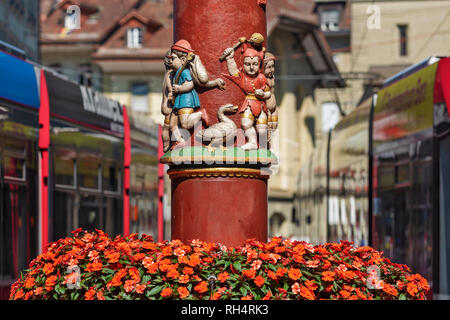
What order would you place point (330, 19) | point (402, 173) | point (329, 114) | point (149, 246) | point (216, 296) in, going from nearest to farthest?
point (216, 296)
point (149, 246)
point (402, 173)
point (329, 114)
point (330, 19)

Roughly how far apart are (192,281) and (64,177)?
8.40 m

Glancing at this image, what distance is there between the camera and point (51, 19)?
5097 centimetres

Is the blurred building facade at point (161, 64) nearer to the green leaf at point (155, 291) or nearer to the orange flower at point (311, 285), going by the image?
the orange flower at point (311, 285)

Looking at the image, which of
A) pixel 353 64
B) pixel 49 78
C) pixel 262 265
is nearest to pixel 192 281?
pixel 262 265

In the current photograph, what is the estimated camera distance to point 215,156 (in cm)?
670

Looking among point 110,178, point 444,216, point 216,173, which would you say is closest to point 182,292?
point 216,173

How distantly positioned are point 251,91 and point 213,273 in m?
1.98

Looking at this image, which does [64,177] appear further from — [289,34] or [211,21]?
[289,34]

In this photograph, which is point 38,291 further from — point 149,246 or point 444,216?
point 444,216

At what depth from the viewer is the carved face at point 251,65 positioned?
6918mm

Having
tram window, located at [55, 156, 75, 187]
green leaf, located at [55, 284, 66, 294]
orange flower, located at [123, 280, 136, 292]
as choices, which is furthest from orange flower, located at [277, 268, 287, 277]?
tram window, located at [55, 156, 75, 187]

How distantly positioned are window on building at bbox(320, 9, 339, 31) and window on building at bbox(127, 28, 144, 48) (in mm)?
13411

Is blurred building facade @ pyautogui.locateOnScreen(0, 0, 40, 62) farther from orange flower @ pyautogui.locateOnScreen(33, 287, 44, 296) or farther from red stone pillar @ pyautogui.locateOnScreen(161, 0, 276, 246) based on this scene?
orange flower @ pyautogui.locateOnScreen(33, 287, 44, 296)
